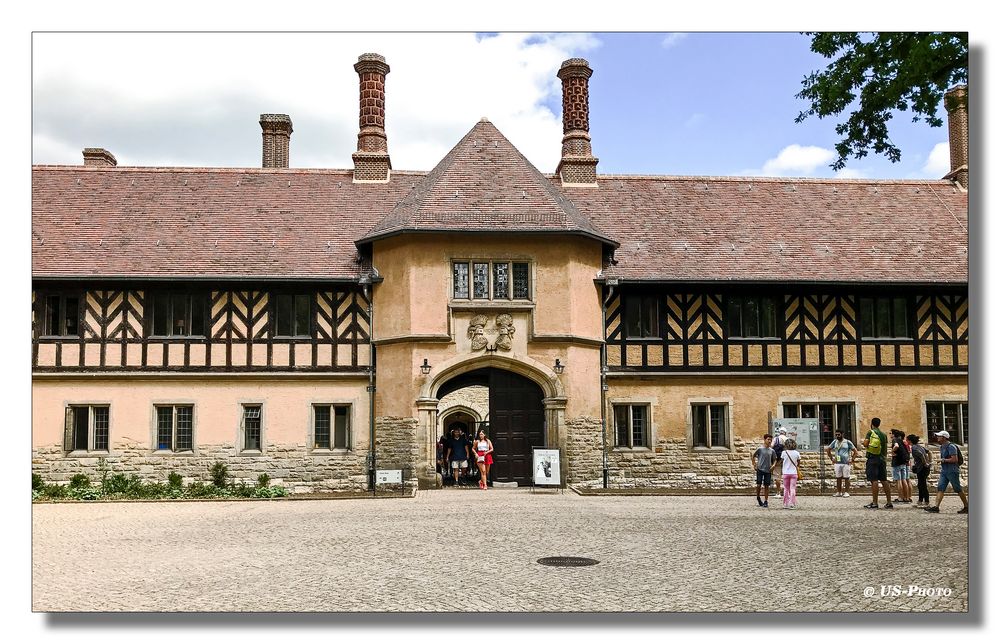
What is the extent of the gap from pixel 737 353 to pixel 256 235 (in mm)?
12150

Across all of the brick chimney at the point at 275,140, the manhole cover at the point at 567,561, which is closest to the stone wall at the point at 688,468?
the manhole cover at the point at 567,561

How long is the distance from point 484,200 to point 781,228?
26.7ft

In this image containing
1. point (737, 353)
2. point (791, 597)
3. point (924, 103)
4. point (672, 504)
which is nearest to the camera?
point (791, 597)

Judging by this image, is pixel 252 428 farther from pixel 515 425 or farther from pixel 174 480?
pixel 515 425

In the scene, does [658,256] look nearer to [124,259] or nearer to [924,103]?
[924,103]

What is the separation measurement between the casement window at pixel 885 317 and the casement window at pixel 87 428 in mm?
18265

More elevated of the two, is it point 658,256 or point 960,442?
point 658,256

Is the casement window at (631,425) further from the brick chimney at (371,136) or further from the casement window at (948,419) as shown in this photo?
the brick chimney at (371,136)

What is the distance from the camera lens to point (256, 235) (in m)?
22.6

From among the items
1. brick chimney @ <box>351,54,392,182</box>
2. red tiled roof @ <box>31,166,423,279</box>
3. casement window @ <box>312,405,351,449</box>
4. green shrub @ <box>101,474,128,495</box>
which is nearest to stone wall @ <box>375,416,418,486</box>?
casement window @ <box>312,405,351,449</box>

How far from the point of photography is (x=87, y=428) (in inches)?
828

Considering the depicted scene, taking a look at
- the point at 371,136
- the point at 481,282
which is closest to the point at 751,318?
the point at 481,282

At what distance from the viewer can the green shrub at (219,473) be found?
67.5ft

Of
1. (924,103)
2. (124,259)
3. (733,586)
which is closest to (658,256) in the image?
(924,103)
